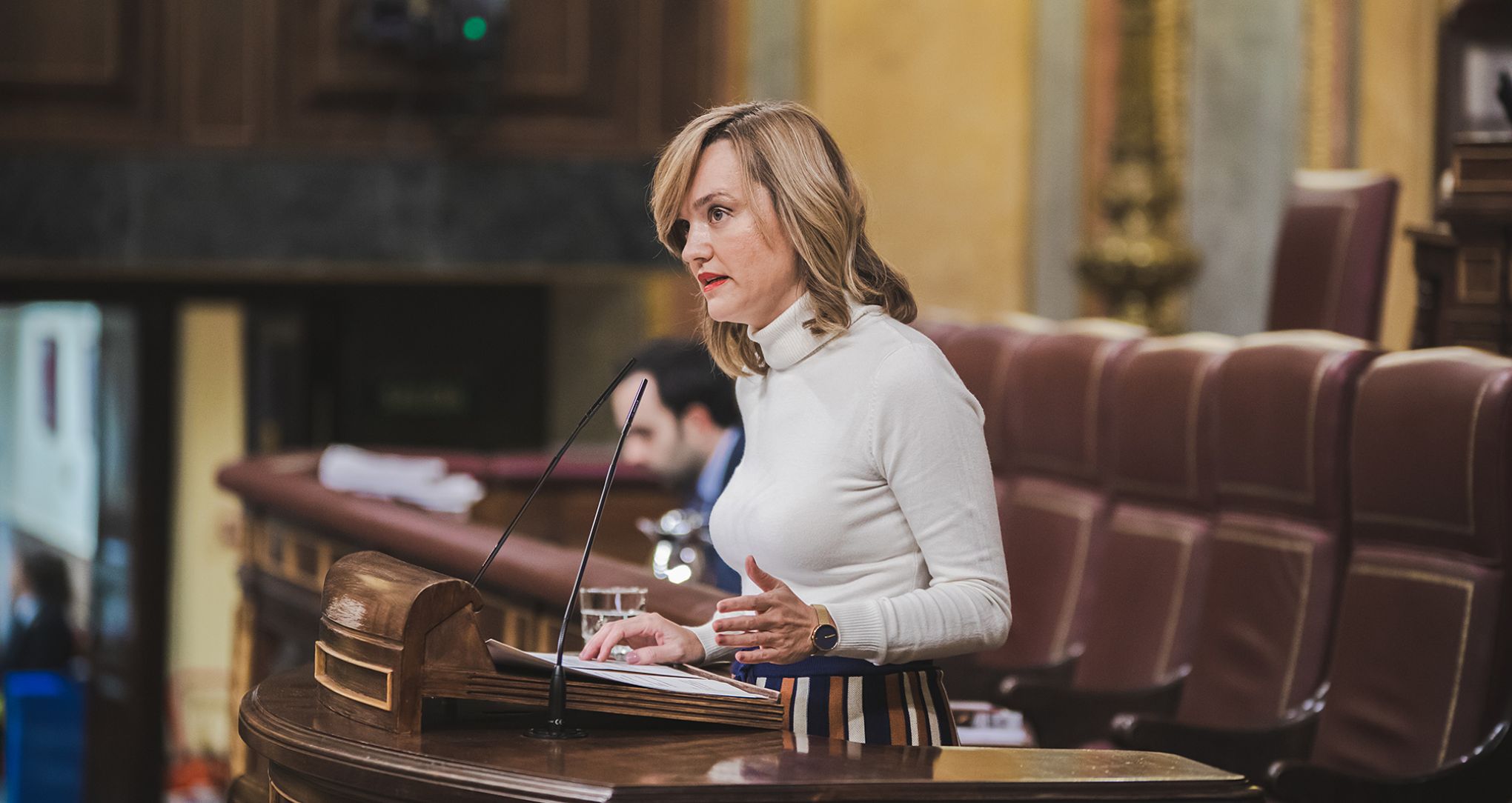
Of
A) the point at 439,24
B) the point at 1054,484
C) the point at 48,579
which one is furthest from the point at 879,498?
the point at 48,579

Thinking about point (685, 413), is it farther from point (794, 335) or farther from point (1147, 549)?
point (794, 335)

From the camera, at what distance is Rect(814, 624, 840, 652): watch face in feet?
4.45

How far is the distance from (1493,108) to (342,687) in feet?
12.0

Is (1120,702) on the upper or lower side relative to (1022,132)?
lower

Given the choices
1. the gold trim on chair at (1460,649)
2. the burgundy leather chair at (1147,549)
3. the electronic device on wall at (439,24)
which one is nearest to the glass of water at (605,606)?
the gold trim on chair at (1460,649)

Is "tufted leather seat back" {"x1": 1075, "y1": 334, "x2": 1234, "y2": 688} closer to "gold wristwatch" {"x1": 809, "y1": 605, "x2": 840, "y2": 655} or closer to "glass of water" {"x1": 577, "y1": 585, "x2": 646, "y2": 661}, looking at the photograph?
"glass of water" {"x1": 577, "y1": 585, "x2": 646, "y2": 661}

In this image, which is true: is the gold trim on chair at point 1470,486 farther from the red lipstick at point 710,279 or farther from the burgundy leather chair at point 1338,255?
the red lipstick at point 710,279

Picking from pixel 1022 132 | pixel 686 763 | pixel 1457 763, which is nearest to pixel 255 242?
pixel 1022 132

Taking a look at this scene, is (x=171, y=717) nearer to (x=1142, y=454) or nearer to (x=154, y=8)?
(x=154, y=8)

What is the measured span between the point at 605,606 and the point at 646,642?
1.06ft

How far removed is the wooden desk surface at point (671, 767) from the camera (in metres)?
1.18

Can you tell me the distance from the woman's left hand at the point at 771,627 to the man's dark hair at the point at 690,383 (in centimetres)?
184

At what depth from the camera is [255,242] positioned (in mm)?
5023

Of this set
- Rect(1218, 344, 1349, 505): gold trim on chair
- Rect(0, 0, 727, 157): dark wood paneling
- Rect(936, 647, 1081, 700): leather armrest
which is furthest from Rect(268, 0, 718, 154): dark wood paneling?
Rect(1218, 344, 1349, 505): gold trim on chair
